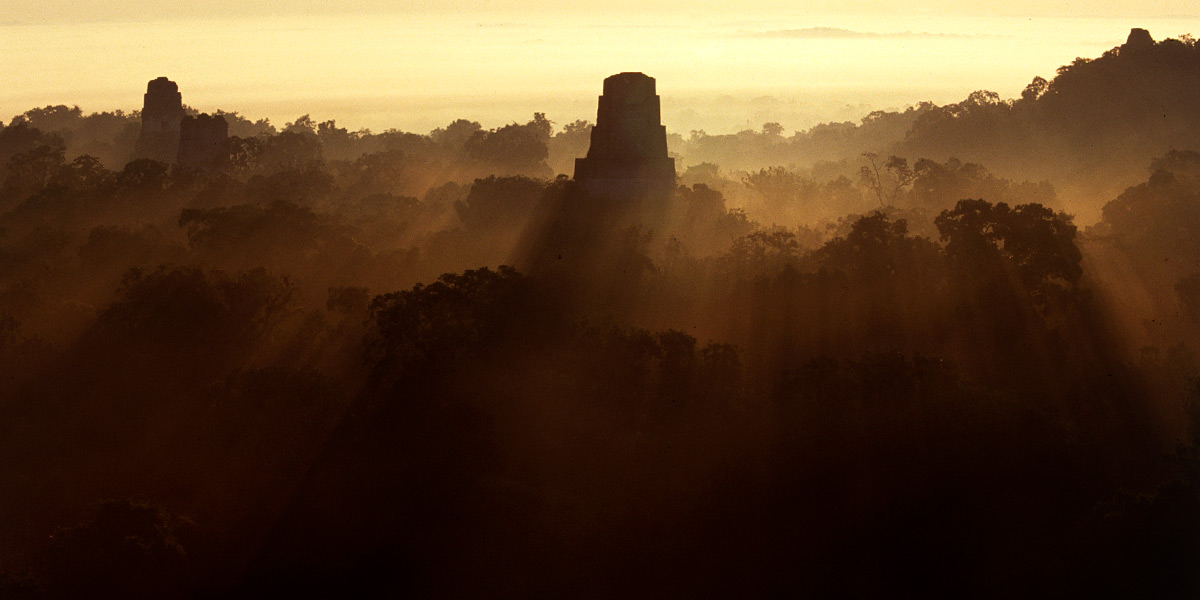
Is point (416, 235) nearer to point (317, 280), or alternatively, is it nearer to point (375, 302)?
point (317, 280)

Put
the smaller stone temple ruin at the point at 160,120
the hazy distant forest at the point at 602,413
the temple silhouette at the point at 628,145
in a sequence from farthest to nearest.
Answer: the smaller stone temple ruin at the point at 160,120 → the temple silhouette at the point at 628,145 → the hazy distant forest at the point at 602,413

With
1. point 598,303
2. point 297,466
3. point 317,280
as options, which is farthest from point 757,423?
point 317,280

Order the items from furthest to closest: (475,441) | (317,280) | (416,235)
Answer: (416,235) → (317,280) → (475,441)

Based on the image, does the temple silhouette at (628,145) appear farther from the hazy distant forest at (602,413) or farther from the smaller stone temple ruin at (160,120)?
the smaller stone temple ruin at (160,120)

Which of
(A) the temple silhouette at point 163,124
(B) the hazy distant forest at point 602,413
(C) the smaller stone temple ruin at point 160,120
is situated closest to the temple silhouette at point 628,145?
(B) the hazy distant forest at point 602,413

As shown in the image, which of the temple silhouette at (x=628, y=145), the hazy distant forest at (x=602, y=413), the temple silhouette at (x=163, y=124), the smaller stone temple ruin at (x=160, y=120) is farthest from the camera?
the smaller stone temple ruin at (x=160, y=120)

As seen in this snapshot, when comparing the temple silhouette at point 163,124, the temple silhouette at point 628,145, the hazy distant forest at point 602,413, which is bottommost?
the hazy distant forest at point 602,413

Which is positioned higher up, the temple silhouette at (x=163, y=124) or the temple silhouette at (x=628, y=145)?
the temple silhouette at (x=163, y=124)
